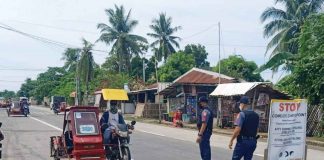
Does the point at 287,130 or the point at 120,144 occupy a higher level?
the point at 287,130

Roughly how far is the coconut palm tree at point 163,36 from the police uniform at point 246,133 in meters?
57.8

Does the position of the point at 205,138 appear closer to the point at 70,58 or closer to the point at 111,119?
the point at 111,119

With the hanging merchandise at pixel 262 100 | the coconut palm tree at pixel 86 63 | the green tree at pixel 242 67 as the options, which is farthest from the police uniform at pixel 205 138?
the coconut palm tree at pixel 86 63

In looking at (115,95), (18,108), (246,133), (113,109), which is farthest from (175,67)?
(246,133)

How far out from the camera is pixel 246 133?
8.95 meters

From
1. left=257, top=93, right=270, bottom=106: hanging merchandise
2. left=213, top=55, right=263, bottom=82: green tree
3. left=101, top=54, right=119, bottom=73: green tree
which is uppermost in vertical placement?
left=101, top=54, right=119, bottom=73: green tree

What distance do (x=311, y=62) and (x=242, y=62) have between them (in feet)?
107

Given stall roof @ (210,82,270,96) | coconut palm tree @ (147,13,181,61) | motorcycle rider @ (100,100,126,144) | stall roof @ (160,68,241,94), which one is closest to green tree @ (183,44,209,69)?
coconut palm tree @ (147,13,181,61)

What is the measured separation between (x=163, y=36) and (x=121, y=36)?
27.0 ft

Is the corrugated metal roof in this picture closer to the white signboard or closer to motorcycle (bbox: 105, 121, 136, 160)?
motorcycle (bbox: 105, 121, 136, 160)

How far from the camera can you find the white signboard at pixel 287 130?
8422mm

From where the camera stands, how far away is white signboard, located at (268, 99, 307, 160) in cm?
842

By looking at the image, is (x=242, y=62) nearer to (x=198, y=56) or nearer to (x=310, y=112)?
(x=198, y=56)

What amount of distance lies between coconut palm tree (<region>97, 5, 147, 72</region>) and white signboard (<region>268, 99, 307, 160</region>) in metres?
52.4
